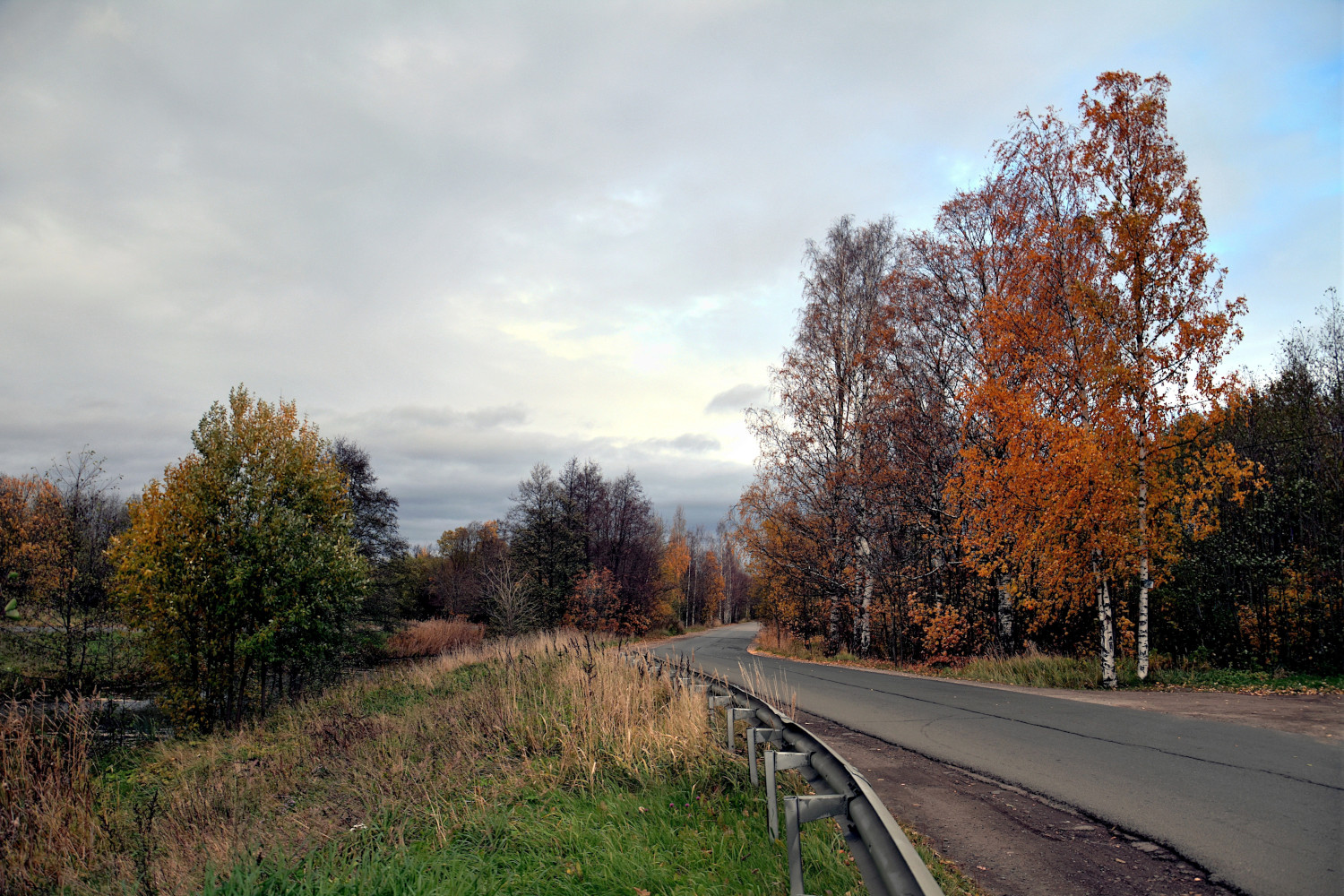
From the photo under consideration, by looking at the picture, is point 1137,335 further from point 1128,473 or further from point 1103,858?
point 1103,858

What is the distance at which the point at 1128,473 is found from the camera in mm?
12445

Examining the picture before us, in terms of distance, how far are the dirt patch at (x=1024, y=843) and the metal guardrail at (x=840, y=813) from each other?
130 centimetres

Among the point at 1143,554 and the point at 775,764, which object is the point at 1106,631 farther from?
the point at 775,764

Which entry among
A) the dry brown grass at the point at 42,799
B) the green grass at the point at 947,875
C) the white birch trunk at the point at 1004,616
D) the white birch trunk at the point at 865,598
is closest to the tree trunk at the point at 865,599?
the white birch trunk at the point at 865,598

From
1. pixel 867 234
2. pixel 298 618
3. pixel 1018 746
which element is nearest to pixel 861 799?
pixel 1018 746

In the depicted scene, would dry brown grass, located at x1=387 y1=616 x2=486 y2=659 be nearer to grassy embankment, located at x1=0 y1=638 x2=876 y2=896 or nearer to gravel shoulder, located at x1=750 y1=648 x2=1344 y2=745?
grassy embankment, located at x1=0 y1=638 x2=876 y2=896

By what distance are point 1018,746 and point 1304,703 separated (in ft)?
18.1

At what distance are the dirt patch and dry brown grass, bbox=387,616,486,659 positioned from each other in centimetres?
2804

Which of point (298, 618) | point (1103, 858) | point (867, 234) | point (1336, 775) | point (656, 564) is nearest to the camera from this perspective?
point (1103, 858)

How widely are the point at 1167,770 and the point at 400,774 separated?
7.08 meters

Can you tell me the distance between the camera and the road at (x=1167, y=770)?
4.17m

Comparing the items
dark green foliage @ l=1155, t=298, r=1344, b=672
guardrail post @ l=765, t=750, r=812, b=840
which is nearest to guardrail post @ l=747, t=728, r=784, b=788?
guardrail post @ l=765, t=750, r=812, b=840

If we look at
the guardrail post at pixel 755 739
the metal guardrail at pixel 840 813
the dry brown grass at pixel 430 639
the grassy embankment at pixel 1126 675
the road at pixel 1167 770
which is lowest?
the dry brown grass at pixel 430 639

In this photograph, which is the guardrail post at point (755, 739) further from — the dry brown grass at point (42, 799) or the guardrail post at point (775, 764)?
the dry brown grass at point (42, 799)
